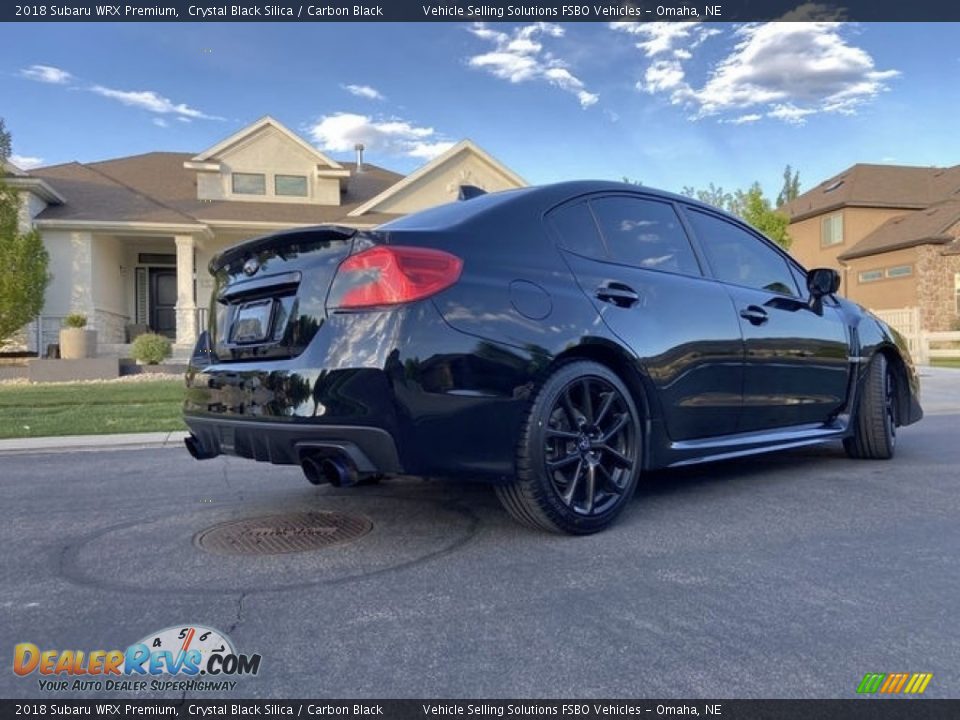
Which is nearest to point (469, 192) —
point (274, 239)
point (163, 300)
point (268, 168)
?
point (274, 239)

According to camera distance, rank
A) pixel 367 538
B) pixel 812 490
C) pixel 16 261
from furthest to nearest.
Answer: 1. pixel 16 261
2. pixel 812 490
3. pixel 367 538

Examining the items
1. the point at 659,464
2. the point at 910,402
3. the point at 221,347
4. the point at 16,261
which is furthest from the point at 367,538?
the point at 16,261

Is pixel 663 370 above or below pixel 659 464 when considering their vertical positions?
above

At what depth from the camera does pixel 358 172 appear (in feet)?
84.5

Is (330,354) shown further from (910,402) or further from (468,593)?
(910,402)

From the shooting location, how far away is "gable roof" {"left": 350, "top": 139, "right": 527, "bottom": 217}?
20.8 m

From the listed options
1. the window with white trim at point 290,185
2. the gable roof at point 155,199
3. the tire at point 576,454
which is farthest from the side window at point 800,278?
the window with white trim at point 290,185

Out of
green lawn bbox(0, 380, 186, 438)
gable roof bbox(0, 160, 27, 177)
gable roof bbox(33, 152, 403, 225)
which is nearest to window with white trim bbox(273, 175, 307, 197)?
gable roof bbox(33, 152, 403, 225)

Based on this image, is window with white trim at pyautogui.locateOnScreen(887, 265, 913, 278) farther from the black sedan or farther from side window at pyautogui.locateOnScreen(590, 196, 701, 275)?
side window at pyautogui.locateOnScreen(590, 196, 701, 275)

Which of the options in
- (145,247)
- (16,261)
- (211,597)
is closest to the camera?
(211,597)

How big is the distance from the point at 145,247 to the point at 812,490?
2081cm

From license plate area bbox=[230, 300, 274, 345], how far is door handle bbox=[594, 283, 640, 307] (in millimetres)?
1544

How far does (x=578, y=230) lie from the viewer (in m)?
3.74

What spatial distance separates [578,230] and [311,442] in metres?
1.68
